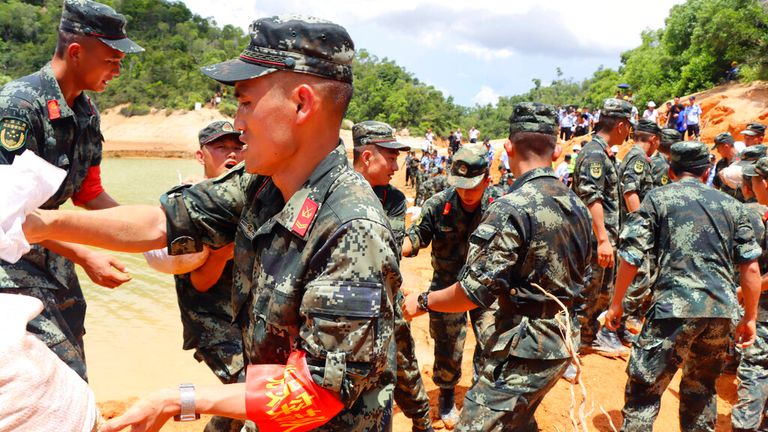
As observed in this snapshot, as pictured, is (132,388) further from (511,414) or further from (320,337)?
(320,337)

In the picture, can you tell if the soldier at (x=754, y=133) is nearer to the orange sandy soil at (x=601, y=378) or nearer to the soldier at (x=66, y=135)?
the orange sandy soil at (x=601, y=378)

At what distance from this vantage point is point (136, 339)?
805 cm

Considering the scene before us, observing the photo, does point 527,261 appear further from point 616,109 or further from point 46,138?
point 616,109

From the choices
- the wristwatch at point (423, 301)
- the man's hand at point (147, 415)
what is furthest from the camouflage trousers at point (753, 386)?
the man's hand at point (147, 415)

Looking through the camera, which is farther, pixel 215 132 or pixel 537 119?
pixel 215 132

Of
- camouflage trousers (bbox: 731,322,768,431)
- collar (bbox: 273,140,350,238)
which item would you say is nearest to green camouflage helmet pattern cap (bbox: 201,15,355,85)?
collar (bbox: 273,140,350,238)

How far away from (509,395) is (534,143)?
1498mm

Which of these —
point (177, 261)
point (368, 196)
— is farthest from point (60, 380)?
point (177, 261)

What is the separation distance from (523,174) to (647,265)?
155 inches

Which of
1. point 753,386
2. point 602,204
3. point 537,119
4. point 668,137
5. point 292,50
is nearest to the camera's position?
point 292,50

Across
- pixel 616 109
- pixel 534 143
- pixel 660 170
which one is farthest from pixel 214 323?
pixel 660 170

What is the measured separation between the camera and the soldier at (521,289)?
3.23 meters

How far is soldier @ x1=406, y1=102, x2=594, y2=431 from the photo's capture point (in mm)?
3232

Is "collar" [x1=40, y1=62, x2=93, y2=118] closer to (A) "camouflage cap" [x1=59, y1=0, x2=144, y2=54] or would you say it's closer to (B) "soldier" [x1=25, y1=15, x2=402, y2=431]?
(A) "camouflage cap" [x1=59, y1=0, x2=144, y2=54]
